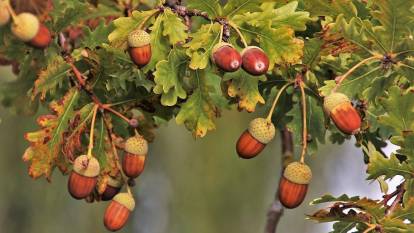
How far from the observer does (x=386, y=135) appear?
409cm

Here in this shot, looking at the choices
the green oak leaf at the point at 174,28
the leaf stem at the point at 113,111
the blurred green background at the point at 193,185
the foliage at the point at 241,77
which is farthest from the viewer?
the blurred green background at the point at 193,185

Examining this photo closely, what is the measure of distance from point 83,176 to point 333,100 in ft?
3.37

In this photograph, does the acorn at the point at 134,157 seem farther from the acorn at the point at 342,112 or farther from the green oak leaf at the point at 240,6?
the acorn at the point at 342,112

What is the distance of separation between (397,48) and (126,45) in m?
→ 1.06

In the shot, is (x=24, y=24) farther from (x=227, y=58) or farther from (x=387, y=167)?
(x=387, y=167)

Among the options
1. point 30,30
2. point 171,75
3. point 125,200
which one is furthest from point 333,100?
point 30,30

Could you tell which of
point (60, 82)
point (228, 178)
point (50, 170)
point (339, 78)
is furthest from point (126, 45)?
point (228, 178)

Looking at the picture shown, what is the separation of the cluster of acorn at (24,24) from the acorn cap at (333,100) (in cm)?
108

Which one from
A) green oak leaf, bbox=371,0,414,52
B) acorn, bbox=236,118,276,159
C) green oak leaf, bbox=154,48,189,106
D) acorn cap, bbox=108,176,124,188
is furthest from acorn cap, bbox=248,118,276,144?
acorn cap, bbox=108,176,124,188

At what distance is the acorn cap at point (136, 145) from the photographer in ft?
12.4

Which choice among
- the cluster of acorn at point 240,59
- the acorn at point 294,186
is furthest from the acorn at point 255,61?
the acorn at point 294,186

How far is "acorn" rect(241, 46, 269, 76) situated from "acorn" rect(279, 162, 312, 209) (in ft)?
1.54

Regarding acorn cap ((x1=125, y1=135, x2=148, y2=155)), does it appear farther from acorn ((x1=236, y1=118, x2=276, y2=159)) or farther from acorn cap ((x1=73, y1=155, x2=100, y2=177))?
acorn ((x1=236, y1=118, x2=276, y2=159))

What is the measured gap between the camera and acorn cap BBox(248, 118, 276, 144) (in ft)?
11.8
